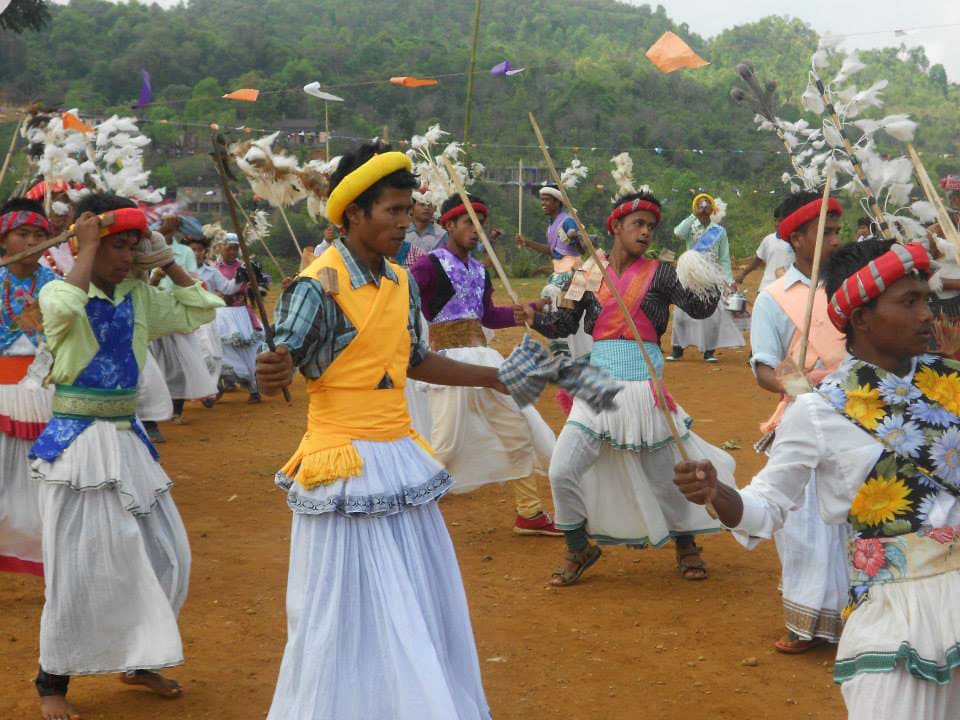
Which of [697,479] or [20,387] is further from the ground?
[697,479]

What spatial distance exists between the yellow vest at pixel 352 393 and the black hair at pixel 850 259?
1.50 metres

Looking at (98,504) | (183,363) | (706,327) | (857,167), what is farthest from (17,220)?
(706,327)

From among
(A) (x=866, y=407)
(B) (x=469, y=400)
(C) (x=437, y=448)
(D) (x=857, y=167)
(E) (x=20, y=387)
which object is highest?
(D) (x=857, y=167)

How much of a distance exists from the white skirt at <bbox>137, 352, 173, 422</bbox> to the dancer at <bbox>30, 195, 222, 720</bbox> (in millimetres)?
1861

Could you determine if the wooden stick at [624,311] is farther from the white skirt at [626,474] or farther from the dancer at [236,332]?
the dancer at [236,332]

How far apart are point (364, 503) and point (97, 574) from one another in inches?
64.7

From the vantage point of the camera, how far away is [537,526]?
27.9 feet

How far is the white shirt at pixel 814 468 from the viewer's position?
335 centimetres

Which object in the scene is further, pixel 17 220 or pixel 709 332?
pixel 709 332

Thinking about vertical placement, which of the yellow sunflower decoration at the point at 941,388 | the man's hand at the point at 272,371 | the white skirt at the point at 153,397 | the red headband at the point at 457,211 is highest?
the red headband at the point at 457,211

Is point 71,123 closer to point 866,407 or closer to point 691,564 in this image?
point 691,564

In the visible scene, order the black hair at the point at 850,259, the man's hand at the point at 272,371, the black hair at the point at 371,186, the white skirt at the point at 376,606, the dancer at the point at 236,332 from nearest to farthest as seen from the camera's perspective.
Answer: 1. the black hair at the point at 850,259
2. the man's hand at the point at 272,371
3. the white skirt at the point at 376,606
4. the black hair at the point at 371,186
5. the dancer at the point at 236,332

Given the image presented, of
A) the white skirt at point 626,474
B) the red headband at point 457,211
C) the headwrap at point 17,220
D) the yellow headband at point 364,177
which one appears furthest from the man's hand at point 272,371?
the red headband at point 457,211

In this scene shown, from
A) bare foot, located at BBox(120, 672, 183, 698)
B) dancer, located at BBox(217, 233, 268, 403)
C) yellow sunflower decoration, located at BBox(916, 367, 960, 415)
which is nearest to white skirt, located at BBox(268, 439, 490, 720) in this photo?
bare foot, located at BBox(120, 672, 183, 698)
